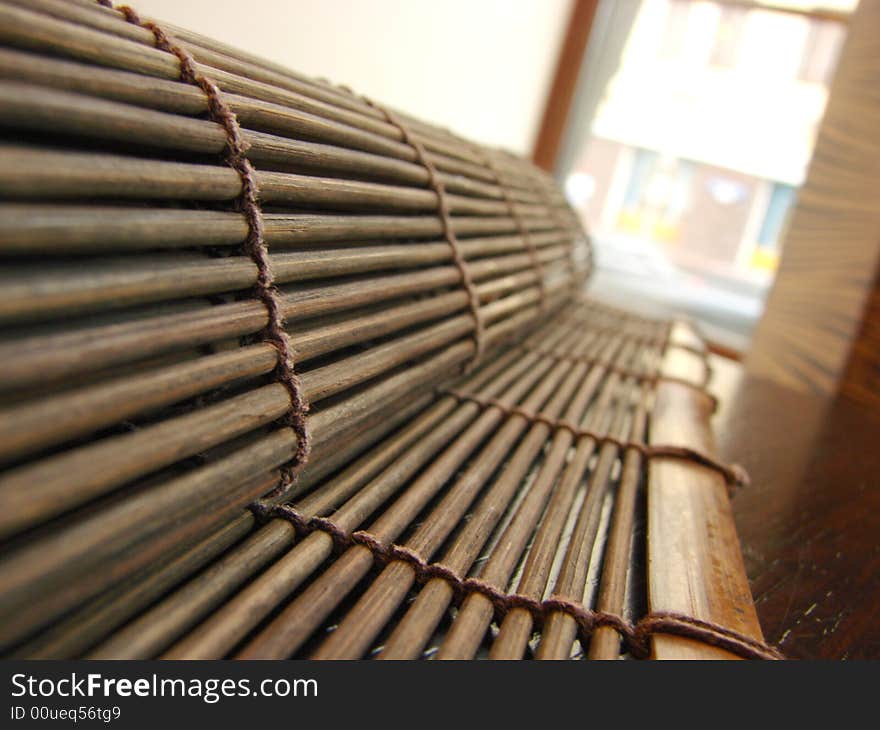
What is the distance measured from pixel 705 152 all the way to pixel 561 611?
26.2 feet

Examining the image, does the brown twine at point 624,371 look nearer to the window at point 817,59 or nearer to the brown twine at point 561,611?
the brown twine at point 561,611

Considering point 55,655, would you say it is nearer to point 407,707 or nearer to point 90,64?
point 407,707

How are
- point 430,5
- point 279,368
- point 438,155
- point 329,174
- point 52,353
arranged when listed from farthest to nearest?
1. point 430,5
2. point 438,155
3. point 329,174
4. point 279,368
5. point 52,353

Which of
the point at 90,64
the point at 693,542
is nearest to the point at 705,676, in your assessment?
the point at 693,542

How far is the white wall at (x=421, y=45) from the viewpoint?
949mm

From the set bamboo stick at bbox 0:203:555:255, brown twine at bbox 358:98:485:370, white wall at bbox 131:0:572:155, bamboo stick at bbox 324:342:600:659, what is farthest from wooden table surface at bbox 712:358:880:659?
white wall at bbox 131:0:572:155

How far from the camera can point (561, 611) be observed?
43 centimetres

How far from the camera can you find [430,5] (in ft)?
4.83

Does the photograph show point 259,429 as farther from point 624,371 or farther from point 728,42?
point 728,42

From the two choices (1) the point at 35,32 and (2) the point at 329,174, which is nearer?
(1) the point at 35,32

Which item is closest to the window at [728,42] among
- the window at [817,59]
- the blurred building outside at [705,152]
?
the blurred building outside at [705,152]

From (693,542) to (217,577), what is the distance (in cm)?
39

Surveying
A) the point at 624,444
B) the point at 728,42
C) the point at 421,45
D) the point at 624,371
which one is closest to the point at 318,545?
the point at 624,444

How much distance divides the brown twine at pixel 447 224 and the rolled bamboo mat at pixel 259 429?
4 centimetres
